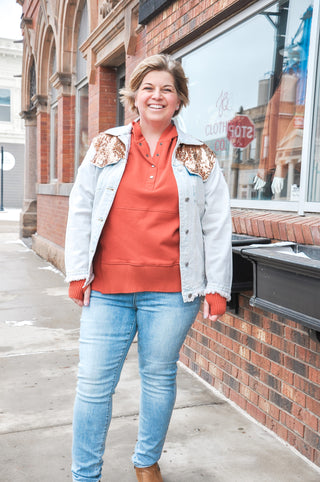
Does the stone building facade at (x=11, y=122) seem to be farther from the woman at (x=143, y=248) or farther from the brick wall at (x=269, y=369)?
the woman at (x=143, y=248)

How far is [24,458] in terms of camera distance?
9.14 feet

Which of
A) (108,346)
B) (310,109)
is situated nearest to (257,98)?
(310,109)

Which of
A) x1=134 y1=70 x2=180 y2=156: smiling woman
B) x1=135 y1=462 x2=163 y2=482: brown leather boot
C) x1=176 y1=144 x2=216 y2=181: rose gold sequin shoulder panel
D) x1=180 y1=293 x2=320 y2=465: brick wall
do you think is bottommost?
x1=135 y1=462 x2=163 y2=482: brown leather boot

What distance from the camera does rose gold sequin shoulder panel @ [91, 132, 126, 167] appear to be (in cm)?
224

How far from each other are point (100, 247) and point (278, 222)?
127cm

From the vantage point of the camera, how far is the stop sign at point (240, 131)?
3885 millimetres

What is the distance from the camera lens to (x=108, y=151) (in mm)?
2258

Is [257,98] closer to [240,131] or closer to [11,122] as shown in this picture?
[240,131]

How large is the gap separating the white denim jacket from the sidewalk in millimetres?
1096

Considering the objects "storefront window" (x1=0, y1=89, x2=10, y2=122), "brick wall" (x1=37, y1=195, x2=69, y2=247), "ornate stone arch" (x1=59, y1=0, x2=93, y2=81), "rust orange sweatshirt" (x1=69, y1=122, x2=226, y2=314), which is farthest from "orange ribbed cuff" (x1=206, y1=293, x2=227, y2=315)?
"storefront window" (x1=0, y1=89, x2=10, y2=122)

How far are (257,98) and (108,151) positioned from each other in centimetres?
192

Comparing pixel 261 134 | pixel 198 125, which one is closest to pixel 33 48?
pixel 198 125

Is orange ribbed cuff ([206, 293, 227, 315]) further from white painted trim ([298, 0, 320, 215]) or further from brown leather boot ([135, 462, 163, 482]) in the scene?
white painted trim ([298, 0, 320, 215])

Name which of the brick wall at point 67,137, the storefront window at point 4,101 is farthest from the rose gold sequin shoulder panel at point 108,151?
the storefront window at point 4,101
